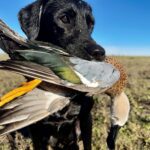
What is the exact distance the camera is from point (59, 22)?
6242 millimetres

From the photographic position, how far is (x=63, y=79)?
4.61 m

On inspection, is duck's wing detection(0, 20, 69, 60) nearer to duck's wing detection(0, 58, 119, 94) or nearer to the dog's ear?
duck's wing detection(0, 58, 119, 94)

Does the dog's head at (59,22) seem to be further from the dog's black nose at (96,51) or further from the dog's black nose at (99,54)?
the dog's black nose at (99,54)

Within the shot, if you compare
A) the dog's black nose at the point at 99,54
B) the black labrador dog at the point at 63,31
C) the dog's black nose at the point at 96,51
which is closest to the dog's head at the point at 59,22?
the black labrador dog at the point at 63,31

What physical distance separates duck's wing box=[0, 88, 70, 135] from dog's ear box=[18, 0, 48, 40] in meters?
1.59

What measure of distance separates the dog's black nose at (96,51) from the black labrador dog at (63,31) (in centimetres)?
21

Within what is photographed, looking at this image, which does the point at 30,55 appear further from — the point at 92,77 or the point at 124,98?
the point at 124,98

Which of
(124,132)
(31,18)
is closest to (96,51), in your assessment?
(31,18)

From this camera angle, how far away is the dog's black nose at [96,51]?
5.36 m

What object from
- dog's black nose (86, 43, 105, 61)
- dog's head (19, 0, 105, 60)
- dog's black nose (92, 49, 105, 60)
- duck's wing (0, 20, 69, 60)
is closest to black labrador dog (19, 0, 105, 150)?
dog's head (19, 0, 105, 60)

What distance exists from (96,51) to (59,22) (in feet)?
3.15

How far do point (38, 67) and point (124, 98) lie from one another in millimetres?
1455

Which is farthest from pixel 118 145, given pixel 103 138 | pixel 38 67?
pixel 38 67

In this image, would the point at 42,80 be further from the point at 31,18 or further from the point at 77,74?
the point at 31,18
